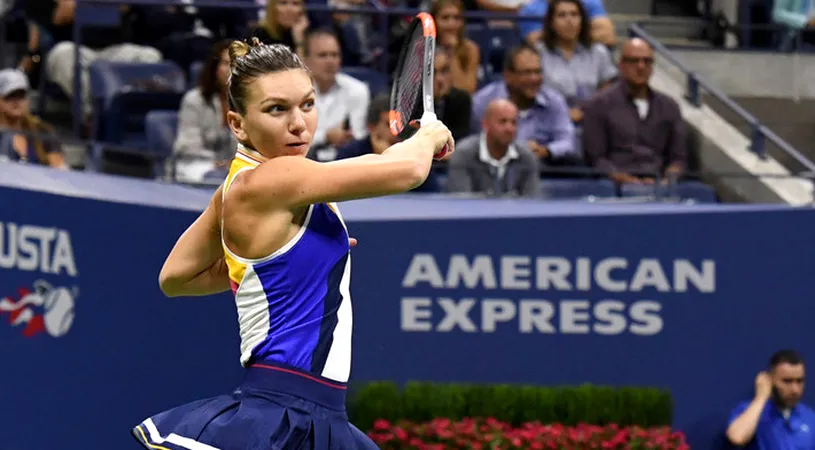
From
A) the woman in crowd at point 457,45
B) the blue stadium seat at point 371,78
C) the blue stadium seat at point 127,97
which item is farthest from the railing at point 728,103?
the blue stadium seat at point 127,97

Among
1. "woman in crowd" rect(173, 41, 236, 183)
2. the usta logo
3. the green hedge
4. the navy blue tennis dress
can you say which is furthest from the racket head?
"woman in crowd" rect(173, 41, 236, 183)

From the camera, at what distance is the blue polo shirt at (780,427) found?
22.7ft

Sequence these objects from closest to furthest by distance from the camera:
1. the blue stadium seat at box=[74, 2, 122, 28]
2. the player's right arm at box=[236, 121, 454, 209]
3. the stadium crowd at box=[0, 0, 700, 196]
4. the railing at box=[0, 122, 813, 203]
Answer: the player's right arm at box=[236, 121, 454, 209], the railing at box=[0, 122, 813, 203], the stadium crowd at box=[0, 0, 700, 196], the blue stadium seat at box=[74, 2, 122, 28]

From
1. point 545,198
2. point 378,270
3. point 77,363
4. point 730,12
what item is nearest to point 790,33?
point 730,12

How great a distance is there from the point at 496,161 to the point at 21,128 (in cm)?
256

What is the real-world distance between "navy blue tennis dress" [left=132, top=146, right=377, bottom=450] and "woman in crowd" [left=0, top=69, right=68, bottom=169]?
159 inches

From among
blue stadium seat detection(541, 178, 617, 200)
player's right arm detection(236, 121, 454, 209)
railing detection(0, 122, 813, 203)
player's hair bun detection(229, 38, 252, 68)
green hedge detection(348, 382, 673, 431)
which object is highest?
player's hair bun detection(229, 38, 252, 68)

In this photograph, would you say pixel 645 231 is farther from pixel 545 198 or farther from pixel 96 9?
pixel 96 9

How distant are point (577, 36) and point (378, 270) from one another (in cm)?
249

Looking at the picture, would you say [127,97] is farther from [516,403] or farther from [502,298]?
[516,403]

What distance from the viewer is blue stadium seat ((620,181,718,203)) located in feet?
23.7

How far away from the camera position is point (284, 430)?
374 centimetres

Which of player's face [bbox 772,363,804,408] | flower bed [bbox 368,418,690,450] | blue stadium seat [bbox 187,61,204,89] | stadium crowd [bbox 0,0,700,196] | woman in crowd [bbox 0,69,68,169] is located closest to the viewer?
flower bed [bbox 368,418,690,450]

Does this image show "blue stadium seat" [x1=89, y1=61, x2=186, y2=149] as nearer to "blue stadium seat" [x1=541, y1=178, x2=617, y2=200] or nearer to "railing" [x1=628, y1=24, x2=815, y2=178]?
"blue stadium seat" [x1=541, y1=178, x2=617, y2=200]
